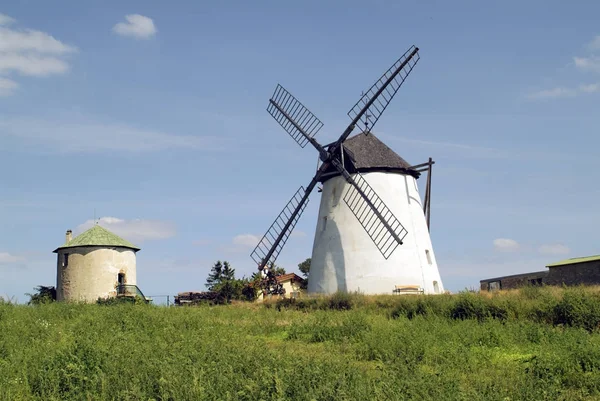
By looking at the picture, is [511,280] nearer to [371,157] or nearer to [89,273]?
[371,157]

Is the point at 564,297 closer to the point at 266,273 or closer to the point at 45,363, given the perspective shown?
the point at 45,363

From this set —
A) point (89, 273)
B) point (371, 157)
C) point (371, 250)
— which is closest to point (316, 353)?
point (371, 250)

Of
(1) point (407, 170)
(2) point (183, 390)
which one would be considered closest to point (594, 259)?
(1) point (407, 170)

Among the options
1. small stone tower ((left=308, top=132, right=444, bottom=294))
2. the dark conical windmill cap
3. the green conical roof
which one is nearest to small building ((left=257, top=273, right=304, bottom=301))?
the green conical roof

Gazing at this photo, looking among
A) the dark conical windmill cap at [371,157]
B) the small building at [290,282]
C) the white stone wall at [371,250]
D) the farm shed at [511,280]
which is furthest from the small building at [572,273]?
the small building at [290,282]

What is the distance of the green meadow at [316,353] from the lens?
9.60m

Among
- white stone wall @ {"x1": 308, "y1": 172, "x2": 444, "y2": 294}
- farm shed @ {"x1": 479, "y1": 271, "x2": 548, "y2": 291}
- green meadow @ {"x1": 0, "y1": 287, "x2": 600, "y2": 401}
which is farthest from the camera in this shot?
farm shed @ {"x1": 479, "y1": 271, "x2": 548, "y2": 291}

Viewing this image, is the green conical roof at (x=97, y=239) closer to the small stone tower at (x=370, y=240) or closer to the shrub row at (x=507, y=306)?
the small stone tower at (x=370, y=240)

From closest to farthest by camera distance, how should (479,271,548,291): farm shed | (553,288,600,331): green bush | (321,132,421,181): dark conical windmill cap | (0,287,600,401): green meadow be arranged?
(0,287,600,401): green meadow < (553,288,600,331): green bush < (321,132,421,181): dark conical windmill cap < (479,271,548,291): farm shed

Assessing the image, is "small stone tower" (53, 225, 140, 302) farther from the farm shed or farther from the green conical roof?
the farm shed

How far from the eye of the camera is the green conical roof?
34.6 m

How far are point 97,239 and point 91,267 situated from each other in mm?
1561

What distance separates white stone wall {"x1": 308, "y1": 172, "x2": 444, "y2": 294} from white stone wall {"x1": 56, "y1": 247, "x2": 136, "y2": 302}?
12.0 m

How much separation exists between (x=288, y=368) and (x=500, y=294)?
12.6 meters
